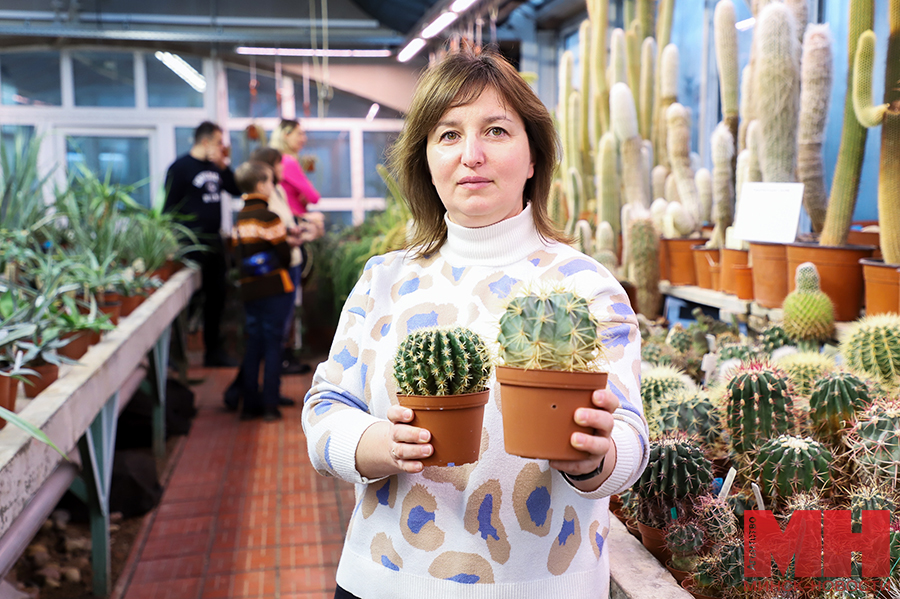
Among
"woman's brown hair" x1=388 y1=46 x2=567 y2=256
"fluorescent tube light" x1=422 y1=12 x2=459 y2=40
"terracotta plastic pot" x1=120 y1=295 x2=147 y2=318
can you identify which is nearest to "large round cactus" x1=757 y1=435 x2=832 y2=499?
"woman's brown hair" x1=388 y1=46 x2=567 y2=256

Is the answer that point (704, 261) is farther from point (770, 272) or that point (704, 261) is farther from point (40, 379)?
point (40, 379)

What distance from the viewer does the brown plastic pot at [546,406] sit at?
704 mm

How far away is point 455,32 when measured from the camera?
5816mm

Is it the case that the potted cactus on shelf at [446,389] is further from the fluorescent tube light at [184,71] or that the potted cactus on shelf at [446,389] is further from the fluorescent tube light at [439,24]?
the fluorescent tube light at [184,71]

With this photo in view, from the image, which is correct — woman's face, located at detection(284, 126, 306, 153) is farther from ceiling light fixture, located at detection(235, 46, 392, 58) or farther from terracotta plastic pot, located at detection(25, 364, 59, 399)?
terracotta plastic pot, located at detection(25, 364, 59, 399)

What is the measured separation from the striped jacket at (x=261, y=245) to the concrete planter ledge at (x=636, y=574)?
9.12 feet

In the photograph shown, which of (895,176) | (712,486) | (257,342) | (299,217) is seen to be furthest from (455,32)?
(712,486)

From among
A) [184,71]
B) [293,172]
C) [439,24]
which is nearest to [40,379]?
[293,172]

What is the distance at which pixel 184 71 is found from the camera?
761cm

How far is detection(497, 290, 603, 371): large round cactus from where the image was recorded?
0.71m

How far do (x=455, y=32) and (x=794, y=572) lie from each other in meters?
5.46

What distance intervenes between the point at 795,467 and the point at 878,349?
515 millimetres

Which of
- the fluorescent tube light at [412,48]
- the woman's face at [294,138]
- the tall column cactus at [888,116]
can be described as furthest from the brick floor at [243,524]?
the fluorescent tube light at [412,48]

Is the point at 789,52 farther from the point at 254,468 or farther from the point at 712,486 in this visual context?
the point at 254,468
